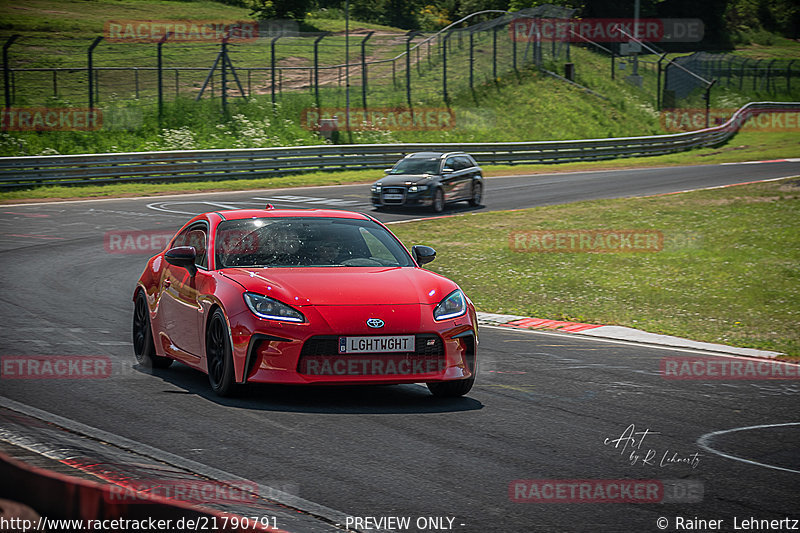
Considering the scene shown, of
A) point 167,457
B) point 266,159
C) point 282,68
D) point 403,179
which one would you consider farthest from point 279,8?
point 167,457

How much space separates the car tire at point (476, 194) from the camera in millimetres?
28594

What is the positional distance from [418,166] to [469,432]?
2142 cm

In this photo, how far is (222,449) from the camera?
20.9 feet

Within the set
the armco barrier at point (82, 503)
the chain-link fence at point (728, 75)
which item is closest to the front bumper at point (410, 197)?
the armco barrier at point (82, 503)

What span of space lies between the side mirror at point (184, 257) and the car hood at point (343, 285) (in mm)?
482

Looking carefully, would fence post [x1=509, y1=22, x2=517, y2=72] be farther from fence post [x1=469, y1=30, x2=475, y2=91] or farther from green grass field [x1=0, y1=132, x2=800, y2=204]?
green grass field [x1=0, y1=132, x2=800, y2=204]

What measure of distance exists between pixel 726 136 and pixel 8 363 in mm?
52087

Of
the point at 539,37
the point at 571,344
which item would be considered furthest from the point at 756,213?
the point at 539,37

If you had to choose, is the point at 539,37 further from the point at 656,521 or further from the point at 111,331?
the point at 656,521

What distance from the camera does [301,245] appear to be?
28.8 feet

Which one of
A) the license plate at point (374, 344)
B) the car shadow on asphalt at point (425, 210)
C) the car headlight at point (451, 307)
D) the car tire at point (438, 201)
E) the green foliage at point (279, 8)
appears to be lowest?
the car shadow on asphalt at point (425, 210)

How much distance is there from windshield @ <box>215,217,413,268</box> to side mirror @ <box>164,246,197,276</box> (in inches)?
8.6
